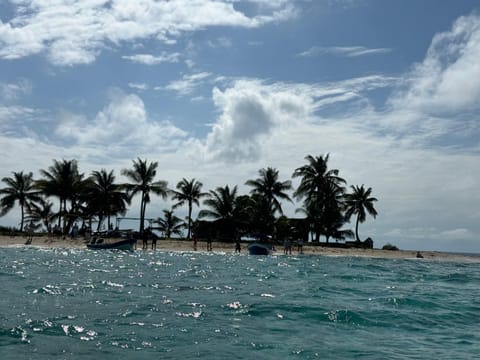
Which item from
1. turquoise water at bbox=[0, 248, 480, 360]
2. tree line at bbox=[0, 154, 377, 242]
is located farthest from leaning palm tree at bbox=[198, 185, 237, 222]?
turquoise water at bbox=[0, 248, 480, 360]

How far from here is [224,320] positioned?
13.3 meters

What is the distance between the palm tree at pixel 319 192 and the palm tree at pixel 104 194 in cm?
2308

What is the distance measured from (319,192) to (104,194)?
2772 centimetres

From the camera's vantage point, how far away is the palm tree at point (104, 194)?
6712 cm

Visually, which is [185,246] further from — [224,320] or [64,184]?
[224,320]

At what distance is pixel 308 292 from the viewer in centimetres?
1997

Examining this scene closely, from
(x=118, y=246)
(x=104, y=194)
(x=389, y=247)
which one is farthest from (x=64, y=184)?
(x=389, y=247)

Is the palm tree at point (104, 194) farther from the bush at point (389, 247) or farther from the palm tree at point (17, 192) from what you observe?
the bush at point (389, 247)

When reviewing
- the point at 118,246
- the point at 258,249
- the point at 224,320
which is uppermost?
the point at 258,249

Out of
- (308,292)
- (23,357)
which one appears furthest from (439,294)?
(23,357)

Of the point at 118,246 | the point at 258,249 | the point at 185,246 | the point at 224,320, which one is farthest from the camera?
the point at 185,246

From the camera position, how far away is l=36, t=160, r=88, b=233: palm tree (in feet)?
214

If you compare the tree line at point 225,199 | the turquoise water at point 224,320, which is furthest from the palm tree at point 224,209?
the turquoise water at point 224,320

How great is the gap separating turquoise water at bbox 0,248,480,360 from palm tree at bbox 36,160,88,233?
44.5 metres
